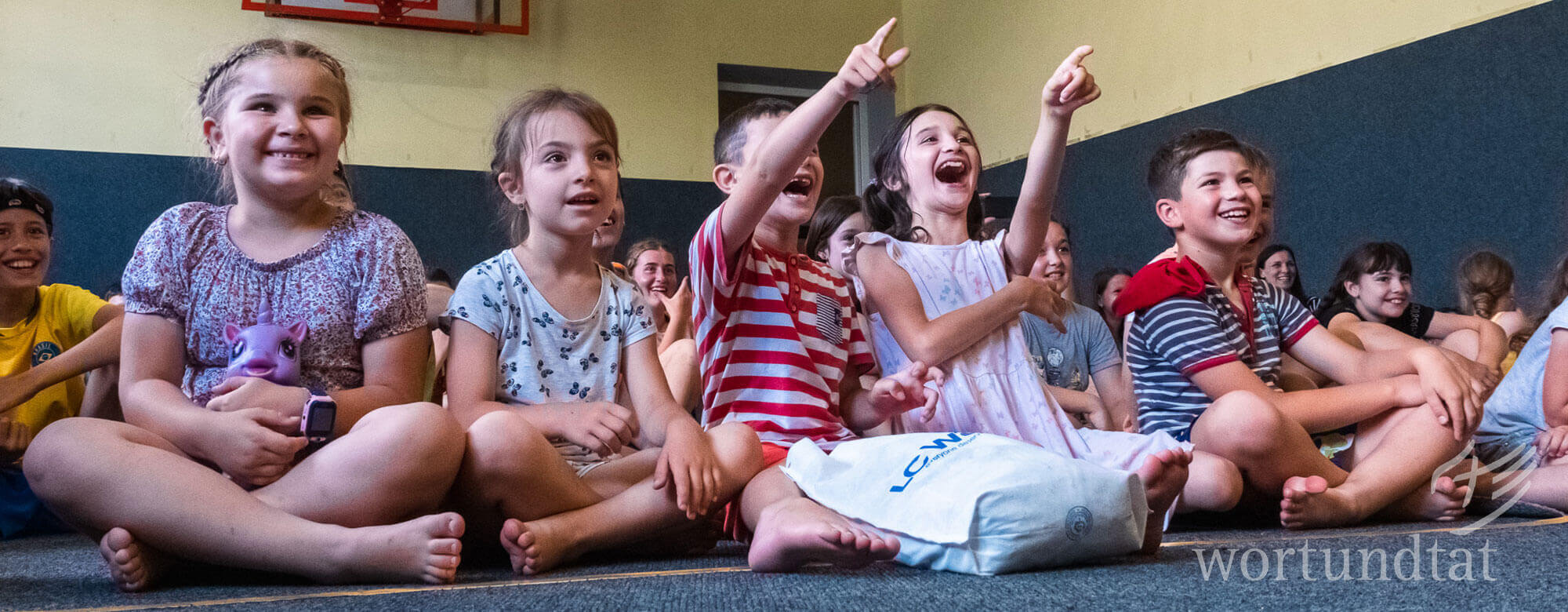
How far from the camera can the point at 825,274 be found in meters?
1.49

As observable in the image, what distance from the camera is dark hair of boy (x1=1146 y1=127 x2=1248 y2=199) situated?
1677mm

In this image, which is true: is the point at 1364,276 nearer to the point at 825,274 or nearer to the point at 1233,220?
the point at 1233,220

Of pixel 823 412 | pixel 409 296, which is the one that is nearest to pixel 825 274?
pixel 823 412

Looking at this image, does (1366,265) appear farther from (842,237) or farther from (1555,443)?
(842,237)

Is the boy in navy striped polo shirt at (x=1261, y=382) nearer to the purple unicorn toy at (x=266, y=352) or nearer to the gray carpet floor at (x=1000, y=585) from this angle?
the gray carpet floor at (x=1000, y=585)

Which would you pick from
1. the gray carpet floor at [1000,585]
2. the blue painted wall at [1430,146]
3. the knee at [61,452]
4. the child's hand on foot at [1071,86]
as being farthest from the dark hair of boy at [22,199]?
the blue painted wall at [1430,146]

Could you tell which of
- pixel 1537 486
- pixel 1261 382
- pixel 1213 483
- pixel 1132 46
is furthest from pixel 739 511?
pixel 1132 46

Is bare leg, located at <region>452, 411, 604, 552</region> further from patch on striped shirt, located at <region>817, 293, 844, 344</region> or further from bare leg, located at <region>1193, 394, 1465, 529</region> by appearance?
bare leg, located at <region>1193, 394, 1465, 529</region>

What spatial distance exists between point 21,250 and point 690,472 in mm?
1530

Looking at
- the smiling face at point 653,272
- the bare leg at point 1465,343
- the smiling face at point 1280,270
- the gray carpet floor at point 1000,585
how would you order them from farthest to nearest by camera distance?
the smiling face at point 653,272
the smiling face at point 1280,270
the bare leg at point 1465,343
the gray carpet floor at point 1000,585

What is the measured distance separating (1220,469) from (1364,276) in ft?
5.74

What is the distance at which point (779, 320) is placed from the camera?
1.37 meters

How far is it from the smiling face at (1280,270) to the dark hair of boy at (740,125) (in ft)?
6.03

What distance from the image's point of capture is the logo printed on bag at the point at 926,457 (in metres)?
1.02
